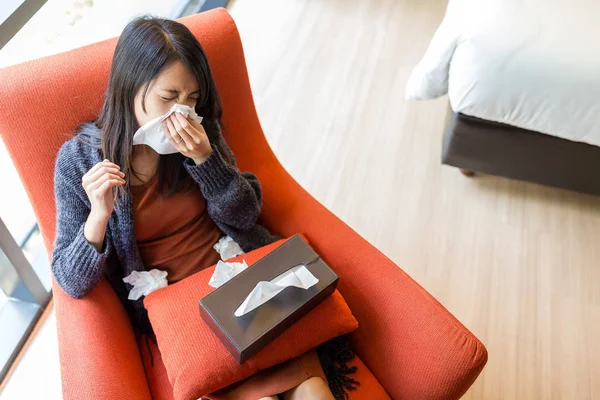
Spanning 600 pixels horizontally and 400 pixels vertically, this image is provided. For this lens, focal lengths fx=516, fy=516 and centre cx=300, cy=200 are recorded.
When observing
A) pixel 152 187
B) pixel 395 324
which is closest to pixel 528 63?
pixel 395 324

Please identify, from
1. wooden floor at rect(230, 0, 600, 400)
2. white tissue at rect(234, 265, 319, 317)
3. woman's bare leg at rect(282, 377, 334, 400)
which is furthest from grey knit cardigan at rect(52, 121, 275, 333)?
wooden floor at rect(230, 0, 600, 400)

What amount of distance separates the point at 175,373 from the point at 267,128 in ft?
4.84

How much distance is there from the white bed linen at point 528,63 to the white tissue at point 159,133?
1063 mm

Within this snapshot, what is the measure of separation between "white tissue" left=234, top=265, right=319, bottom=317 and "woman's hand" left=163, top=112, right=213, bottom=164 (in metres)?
0.32

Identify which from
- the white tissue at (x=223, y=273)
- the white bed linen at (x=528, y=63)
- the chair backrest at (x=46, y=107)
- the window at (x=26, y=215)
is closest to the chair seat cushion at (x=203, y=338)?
the white tissue at (x=223, y=273)

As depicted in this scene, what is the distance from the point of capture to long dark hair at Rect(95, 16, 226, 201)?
1031mm

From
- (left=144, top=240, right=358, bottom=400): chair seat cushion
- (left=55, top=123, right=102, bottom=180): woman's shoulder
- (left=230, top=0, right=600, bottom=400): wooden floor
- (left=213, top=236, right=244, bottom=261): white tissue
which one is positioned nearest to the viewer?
(left=144, top=240, right=358, bottom=400): chair seat cushion

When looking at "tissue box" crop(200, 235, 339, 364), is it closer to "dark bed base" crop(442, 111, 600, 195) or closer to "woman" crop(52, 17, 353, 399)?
"woman" crop(52, 17, 353, 399)

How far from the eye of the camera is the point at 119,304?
1.22m

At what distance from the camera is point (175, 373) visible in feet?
3.31

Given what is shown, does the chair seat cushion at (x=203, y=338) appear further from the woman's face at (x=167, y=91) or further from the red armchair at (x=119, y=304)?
the woman's face at (x=167, y=91)

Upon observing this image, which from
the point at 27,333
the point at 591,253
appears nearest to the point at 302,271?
the point at 27,333

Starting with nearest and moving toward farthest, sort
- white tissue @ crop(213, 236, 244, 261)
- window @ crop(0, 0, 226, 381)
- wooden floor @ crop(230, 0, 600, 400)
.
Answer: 1. white tissue @ crop(213, 236, 244, 261)
2. window @ crop(0, 0, 226, 381)
3. wooden floor @ crop(230, 0, 600, 400)

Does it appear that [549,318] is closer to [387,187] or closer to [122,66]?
[387,187]
